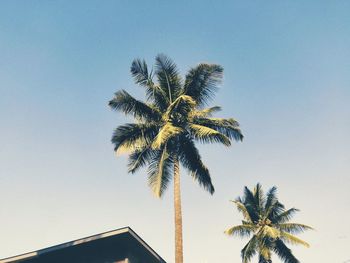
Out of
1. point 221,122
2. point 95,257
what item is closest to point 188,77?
point 221,122

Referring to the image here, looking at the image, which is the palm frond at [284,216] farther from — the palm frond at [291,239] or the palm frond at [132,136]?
the palm frond at [132,136]

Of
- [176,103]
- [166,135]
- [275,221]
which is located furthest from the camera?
[275,221]

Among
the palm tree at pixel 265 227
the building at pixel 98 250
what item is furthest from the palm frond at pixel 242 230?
the building at pixel 98 250

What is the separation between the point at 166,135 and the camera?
58.5 feet

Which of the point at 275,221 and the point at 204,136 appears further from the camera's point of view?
the point at 275,221

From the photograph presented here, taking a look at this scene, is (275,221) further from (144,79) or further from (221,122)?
(144,79)

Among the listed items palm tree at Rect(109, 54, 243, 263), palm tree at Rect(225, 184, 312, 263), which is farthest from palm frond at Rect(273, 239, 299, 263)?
palm tree at Rect(109, 54, 243, 263)

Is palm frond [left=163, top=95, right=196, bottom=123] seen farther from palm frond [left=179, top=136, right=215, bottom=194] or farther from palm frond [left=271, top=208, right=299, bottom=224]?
palm frond [left=271, top=208, right=299, bottom=224]

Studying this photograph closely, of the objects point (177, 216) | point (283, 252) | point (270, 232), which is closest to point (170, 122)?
point (177, 216)

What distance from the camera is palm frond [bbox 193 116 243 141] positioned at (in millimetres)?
19375

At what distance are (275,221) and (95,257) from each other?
60.1 ft

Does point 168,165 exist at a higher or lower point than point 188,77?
lower

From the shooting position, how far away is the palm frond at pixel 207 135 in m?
18.2

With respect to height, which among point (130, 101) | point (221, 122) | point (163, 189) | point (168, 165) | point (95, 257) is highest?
point (130, 101)
